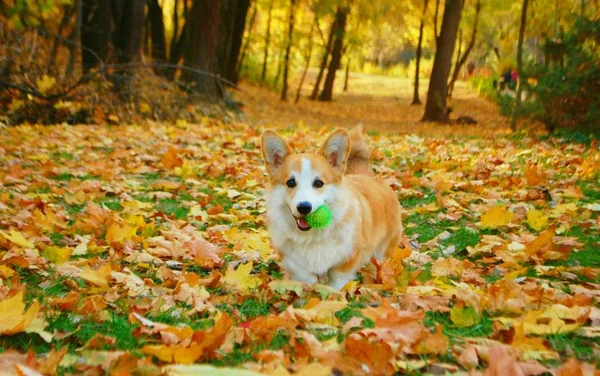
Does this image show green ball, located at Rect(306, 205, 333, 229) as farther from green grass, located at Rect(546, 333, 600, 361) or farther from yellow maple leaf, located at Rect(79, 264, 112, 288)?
green grass, located at Rect(546, 333, 600, 361)

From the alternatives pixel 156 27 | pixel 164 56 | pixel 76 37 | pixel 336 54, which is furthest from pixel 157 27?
pixel 336 54

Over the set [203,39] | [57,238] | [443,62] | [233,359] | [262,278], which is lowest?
[57,238]

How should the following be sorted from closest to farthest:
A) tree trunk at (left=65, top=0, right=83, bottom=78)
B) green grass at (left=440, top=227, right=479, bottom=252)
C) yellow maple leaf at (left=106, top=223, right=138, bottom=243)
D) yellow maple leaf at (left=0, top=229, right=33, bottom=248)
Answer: yellow maple leaf at (left=0, top=229, right=33, bottom=248)
yellow maple leaf at (left=106, top=223, right=138, bottom=243)
green grass at (left=440, top=227, right=479, bottom=252)
tree trunk at (left=65, top=0, right=83, bottom=78)

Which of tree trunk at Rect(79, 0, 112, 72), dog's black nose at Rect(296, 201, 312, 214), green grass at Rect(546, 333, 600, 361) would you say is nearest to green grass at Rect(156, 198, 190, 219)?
dog's black nose at Rect(296, 201, 312, 214)

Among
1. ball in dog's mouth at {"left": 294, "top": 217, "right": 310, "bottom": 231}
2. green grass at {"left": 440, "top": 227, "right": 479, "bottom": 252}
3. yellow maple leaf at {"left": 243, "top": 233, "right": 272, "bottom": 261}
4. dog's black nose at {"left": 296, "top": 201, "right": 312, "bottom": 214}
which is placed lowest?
yellow maple leaf at {"left": 243, "top": 233, "right": 272, "bottom": 261}

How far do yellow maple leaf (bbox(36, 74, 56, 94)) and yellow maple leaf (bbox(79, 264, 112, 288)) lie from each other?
7.87 metres

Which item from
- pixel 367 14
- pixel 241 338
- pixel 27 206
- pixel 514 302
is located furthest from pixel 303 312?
pixel 367 14

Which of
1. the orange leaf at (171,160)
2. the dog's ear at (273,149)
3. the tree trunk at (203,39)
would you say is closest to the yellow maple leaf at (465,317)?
the dog's ear at (273,149)

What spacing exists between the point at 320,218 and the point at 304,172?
0.28 m

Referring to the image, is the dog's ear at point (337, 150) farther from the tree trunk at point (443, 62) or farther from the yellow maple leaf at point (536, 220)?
the tree trunk at point (443, 62)

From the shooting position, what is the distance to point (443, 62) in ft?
59.5

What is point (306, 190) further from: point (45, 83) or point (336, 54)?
point (336, 54)

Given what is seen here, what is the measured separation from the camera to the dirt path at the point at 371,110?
16438 millimetres

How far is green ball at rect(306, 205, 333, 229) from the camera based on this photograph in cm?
336
